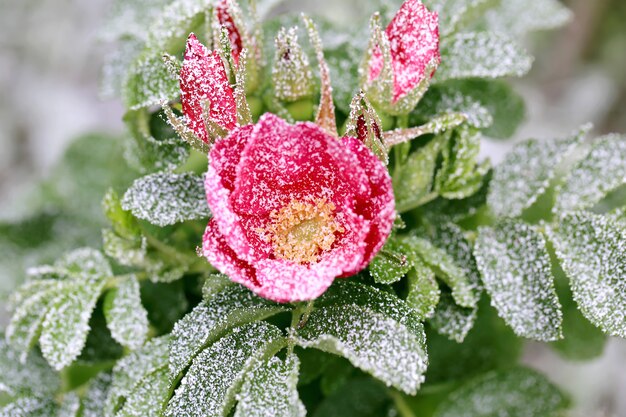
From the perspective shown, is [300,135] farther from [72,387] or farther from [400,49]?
[72,387]

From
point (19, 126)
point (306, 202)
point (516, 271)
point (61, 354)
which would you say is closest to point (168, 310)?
point (61, 354)

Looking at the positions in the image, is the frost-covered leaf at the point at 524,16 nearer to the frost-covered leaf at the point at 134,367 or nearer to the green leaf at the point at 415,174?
the green leaf at the point at 415,174

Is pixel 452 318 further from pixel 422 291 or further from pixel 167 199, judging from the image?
pixel 167 199

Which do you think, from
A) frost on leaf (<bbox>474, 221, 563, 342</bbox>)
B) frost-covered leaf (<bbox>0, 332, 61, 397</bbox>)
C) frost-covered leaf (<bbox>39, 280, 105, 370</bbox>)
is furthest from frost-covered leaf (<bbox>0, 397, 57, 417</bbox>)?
frost on leaf (<bbox>474, 221, 563, 342</bbox>)

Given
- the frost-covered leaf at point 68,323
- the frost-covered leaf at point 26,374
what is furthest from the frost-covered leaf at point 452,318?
the frost-covered leaf at point 26,374

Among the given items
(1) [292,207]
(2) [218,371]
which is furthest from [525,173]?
(2) [218,371]

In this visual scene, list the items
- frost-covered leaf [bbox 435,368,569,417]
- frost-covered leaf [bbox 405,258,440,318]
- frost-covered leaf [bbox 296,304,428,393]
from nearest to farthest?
1. frost-covered leaf [bbox 296,304,428,393]
2. frost-covered leaf [bbox 405,258,440,318]
3. frost-covered leaf [bbox 435,368,569,417]

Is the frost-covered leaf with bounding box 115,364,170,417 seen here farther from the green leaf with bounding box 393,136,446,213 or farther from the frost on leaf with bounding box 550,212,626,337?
the frost on leaf with bounding box 550,212,626,337
